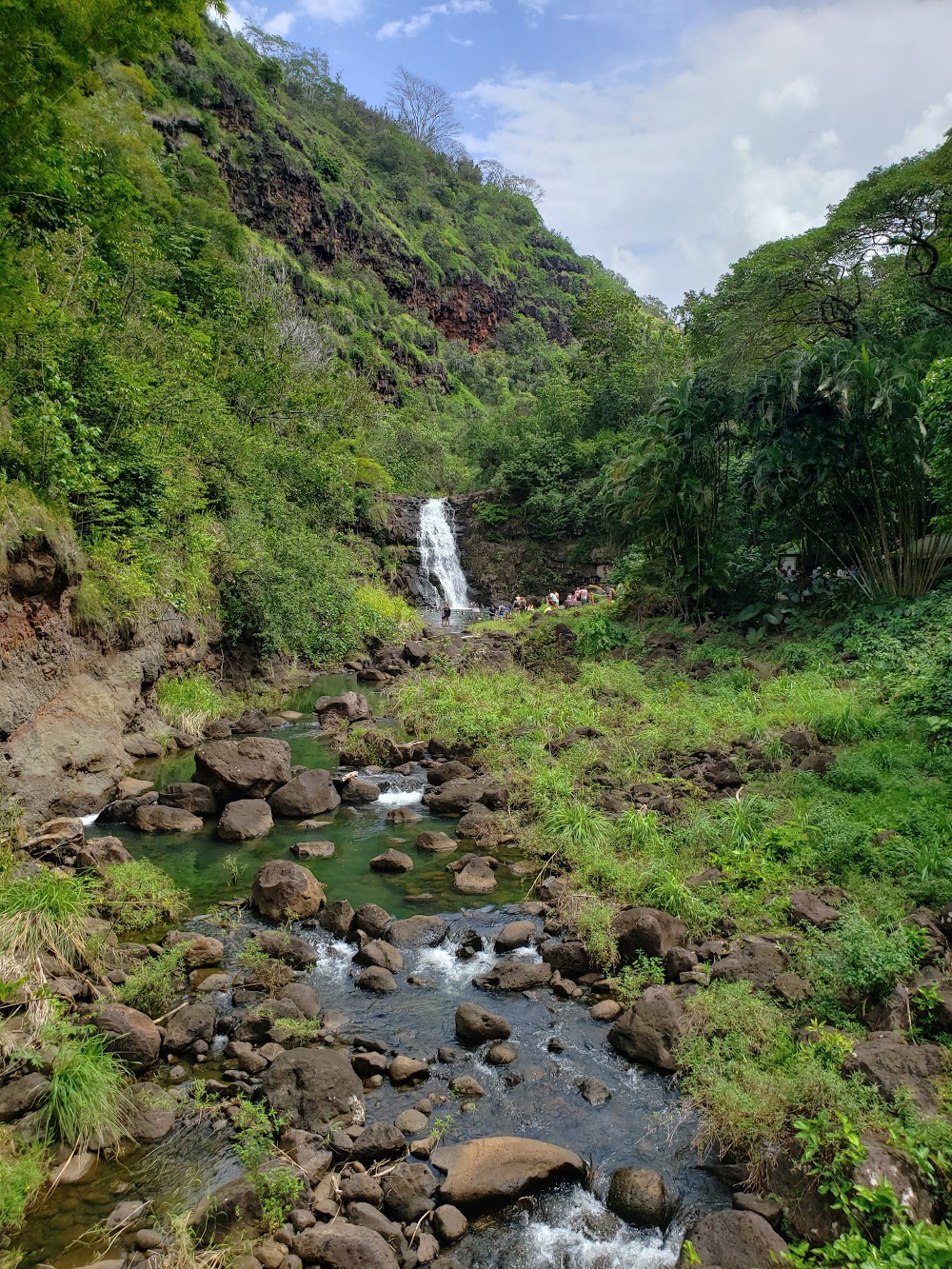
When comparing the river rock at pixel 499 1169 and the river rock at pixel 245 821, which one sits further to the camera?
the river rock at pixel 245 821

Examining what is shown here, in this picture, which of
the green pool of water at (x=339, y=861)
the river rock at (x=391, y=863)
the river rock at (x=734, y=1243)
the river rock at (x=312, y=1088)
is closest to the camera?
the river rock at (x=734, y=1243)

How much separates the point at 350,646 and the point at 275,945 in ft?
54.5

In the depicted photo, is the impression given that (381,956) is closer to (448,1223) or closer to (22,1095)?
(448,1223)

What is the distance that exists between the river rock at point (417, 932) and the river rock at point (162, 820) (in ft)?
14.1

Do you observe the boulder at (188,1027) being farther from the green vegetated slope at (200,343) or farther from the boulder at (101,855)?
the green vegetated slope at (200,343)

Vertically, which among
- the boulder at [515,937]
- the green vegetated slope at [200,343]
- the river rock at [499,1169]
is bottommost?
the boulder at [515,937]

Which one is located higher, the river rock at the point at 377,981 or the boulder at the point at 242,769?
the boulder at the point at 242,769

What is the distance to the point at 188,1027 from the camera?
629 cm

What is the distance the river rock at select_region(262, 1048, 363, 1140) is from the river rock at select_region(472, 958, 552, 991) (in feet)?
6.01

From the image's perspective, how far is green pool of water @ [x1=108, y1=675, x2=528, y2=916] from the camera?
30.3ft

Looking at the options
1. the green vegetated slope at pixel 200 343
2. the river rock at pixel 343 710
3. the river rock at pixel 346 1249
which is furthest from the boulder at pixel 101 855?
the river rock at pixel 343 710

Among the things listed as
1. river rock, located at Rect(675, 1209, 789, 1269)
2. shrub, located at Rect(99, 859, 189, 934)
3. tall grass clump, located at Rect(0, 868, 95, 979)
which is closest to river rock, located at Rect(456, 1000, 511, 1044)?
river rock, located at Rect(675, 1209, 789, 1269)

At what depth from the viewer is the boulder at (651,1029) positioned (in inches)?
240

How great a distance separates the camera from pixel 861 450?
16.9m
